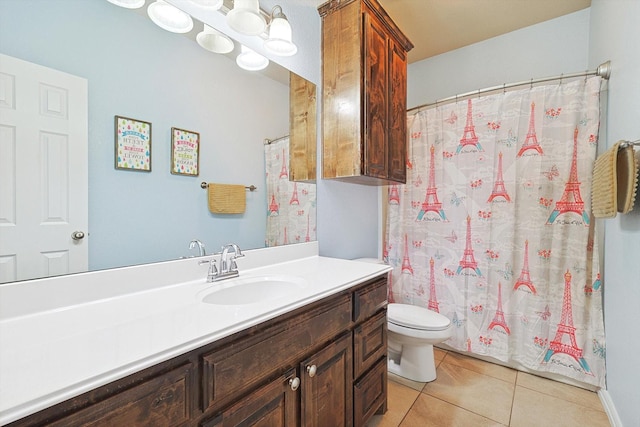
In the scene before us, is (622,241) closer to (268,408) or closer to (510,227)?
(510,227)

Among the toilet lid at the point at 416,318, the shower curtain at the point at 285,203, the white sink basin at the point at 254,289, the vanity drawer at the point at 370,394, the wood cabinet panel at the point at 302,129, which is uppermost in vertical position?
the wood cabinet panel at the point at 302,129

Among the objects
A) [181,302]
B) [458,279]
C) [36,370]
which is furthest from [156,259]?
[458,279]

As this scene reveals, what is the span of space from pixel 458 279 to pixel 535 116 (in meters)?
1.25

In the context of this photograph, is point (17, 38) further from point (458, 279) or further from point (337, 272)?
point (458, 279)

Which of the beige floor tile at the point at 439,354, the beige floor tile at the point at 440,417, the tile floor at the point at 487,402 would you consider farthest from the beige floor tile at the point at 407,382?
the beige floor tile at the point at 439,354

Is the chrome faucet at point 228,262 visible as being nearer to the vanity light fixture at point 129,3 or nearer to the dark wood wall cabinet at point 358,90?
the dark wood wall cabinet at point 358,90

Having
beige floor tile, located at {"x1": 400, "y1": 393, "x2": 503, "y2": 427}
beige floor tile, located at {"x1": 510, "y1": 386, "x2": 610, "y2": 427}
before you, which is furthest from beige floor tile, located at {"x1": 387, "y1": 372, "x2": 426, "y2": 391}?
beige floor tile, located at {"x1": 510, "y1": 386, "x2": 610, "y2": 427}

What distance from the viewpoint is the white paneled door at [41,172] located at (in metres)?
0.77

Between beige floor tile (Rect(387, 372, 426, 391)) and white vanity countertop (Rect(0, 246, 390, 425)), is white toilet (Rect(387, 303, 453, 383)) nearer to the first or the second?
beige floor tile (Rect(387, 372, 426, 391))

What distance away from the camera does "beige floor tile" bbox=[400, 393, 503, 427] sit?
4.93ft

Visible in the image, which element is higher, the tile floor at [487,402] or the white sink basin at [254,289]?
the white sink basin at [254,289]

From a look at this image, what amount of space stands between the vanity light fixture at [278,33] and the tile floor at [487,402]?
2006 mm

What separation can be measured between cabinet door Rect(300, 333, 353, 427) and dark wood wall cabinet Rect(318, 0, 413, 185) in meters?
0.94

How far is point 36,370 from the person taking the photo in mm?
516
